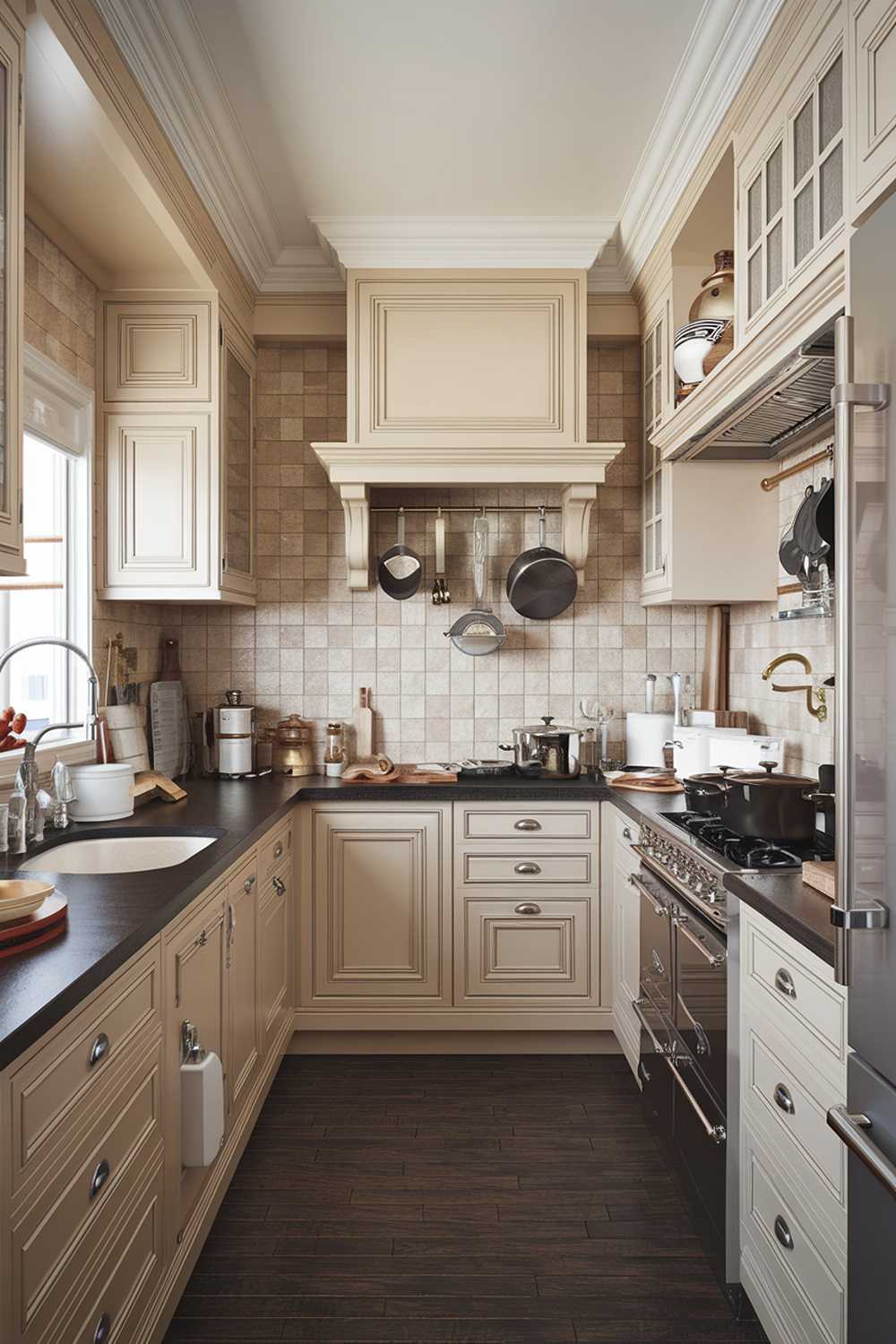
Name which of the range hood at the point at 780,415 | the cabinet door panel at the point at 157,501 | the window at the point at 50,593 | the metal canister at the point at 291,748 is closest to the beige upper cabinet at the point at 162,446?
the cabinet door panel at the point at 157,501

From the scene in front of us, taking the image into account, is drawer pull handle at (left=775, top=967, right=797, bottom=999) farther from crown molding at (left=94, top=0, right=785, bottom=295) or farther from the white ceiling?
the white ceiling

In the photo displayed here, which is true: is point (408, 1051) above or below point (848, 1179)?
below

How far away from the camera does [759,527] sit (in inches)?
117

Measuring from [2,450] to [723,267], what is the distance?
195cm

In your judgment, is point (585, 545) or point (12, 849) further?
point (585, 545)

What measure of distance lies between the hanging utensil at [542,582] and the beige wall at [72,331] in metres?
1.40

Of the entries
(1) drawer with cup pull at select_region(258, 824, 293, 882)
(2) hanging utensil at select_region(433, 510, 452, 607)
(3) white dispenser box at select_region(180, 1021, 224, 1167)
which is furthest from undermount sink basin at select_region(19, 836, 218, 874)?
(2) hanging utensil at select_region(433, 510, 452, 607)

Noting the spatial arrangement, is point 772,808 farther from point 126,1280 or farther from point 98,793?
point 98,793

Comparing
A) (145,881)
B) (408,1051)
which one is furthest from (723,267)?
(408,1051)

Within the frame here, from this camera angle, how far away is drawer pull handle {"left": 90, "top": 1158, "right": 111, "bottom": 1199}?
1288 mm

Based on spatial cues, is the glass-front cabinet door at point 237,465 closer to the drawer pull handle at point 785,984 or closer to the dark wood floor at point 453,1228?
the dark wood floor at point 453,1228

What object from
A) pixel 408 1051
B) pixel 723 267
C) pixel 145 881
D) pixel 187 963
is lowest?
pixel 408 1051

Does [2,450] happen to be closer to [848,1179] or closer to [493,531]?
[848,1179]

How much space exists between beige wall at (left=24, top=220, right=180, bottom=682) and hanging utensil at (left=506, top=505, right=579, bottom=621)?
1395 millimetres
